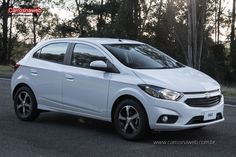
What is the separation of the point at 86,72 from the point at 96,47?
0.47 m

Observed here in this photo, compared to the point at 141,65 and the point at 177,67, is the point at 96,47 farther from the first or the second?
the point at 177,67

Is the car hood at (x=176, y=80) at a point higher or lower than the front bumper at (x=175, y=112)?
higher

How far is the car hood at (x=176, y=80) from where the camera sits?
7.07 meters

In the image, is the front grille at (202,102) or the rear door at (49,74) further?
the rear door at (49,74)

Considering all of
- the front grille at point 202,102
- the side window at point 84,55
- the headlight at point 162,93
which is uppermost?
the side window at point 84,55

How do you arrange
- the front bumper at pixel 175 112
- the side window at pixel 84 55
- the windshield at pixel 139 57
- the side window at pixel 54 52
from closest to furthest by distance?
the front bumper at pixel 175 112 < the windshield at pixel 139 57 < the side window at pixel 84 55 < the side window at pixel 54 52

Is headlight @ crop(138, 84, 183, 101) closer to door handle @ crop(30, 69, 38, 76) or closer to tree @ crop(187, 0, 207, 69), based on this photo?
door handle @ crop(30, 69, 38, 76)

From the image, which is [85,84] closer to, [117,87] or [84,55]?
[84,55]

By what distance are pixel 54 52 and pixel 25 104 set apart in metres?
1.18

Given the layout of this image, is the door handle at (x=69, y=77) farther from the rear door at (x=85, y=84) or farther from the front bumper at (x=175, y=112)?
the front bumper at (x=175, y=112)

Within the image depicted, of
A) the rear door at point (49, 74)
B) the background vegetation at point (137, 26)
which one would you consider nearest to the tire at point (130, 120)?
the rear door at point (49, 74)

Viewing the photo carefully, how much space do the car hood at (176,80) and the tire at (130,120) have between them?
44cm

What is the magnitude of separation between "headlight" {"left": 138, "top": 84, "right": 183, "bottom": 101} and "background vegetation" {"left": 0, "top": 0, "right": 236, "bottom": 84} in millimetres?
26360

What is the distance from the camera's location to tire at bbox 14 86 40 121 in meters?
9.12
